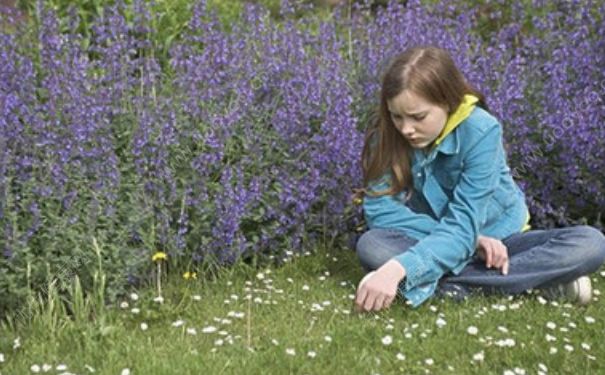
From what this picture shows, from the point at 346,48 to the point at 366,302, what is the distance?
2.27 meters

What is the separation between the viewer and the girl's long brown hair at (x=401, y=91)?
4051 millimetres

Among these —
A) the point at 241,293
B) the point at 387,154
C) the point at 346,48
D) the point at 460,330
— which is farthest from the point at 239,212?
the point at 346,48

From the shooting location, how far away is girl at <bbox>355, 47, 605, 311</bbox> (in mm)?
4055

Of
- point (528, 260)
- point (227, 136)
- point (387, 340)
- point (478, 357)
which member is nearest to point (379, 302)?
point (387, 340)

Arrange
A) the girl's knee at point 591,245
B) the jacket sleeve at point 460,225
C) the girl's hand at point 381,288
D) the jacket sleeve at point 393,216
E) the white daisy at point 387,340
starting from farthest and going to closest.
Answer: the jacket sleeve at point 393,216 → the girl's knee at point 591,245 → the jacket sleeve at point 460,225 → the girl's hand at point 381,288 → the white daisy at point 387,340

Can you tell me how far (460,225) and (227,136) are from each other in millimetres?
1098

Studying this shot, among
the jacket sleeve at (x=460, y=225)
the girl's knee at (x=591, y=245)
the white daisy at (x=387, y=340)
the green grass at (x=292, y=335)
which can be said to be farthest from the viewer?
the girl's knee at (x=591, y=245)

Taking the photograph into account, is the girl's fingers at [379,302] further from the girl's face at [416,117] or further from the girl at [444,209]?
the girl's face at [416,117]

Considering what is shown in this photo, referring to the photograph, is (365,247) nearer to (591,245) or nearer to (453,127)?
(453,127)

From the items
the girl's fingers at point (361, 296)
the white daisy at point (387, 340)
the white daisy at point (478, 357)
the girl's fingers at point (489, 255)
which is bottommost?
the white daisy at point (478, 357)

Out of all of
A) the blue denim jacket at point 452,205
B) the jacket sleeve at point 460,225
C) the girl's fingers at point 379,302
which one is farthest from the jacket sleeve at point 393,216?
the girl's fingers at point 379,302

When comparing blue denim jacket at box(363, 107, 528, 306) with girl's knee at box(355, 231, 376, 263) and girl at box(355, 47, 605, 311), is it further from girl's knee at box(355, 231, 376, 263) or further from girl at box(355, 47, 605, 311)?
girl's knee at box(355, 231, 376, 263)

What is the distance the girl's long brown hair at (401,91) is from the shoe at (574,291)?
701 mm

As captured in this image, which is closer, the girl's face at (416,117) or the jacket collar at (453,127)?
the girl's face at (416,117)
